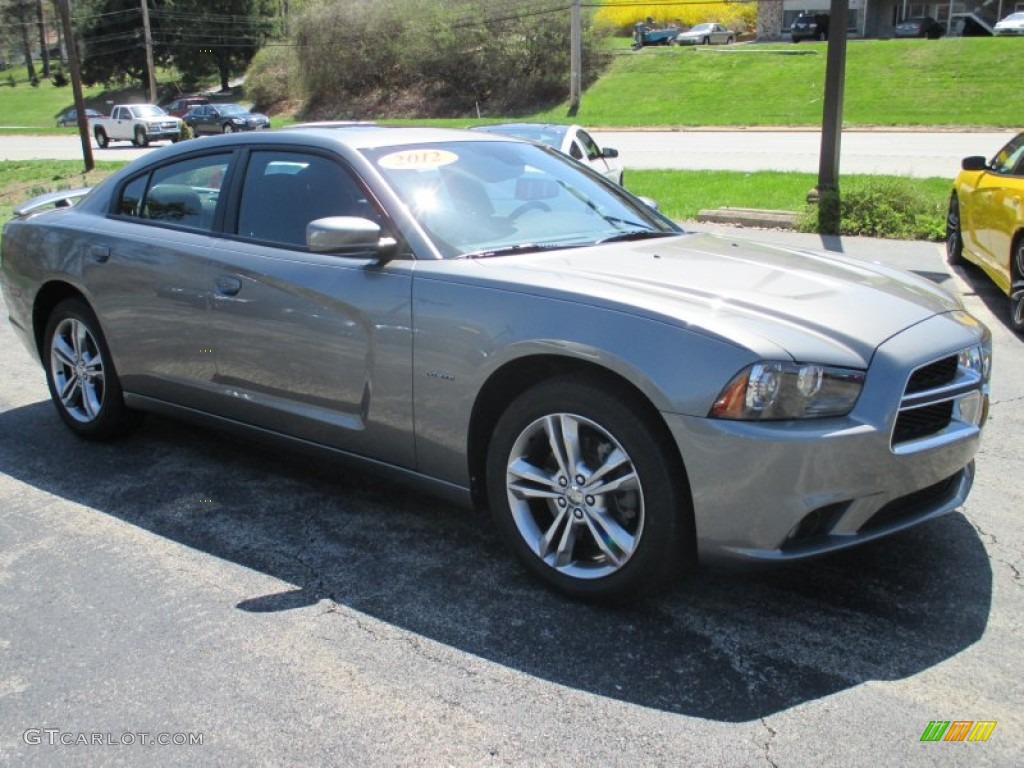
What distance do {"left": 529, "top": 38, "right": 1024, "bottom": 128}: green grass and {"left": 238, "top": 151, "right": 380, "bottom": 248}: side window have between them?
30.0 meters

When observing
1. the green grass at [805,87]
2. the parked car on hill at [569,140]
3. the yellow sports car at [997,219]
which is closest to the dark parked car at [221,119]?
the green grass at [805,87]

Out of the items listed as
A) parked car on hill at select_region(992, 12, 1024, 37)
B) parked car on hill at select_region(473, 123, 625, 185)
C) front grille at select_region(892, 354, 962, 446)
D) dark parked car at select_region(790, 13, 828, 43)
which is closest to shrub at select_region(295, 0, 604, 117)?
dark parked car at select_region(790, 13, 828, 43)

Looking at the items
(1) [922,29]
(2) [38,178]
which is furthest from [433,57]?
(2) [38,178]

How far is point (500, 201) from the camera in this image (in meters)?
4.20

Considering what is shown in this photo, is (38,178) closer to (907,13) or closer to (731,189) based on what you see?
(731,189)

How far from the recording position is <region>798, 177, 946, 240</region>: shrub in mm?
11383

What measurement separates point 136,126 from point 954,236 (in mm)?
34310

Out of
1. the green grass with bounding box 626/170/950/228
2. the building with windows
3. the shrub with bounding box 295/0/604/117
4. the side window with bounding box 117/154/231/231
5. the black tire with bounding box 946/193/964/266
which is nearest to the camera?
the side window with bounding box 117/154/231/231

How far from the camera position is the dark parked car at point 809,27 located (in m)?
53.7

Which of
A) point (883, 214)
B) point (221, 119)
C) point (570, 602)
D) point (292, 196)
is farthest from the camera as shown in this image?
point (221, 119)

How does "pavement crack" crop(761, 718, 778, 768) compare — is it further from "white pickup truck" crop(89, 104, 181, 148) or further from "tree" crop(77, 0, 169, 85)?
"tree" crop(77, 0, 169, 85)

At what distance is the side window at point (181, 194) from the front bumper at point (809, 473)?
106 inches

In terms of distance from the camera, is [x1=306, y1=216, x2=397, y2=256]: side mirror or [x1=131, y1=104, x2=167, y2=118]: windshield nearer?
[x1=306, y1=216, x2=397, y2=256]: side mirror

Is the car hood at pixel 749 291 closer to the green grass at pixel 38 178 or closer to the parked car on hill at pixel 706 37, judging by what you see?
the green grass at pixel 38 178
